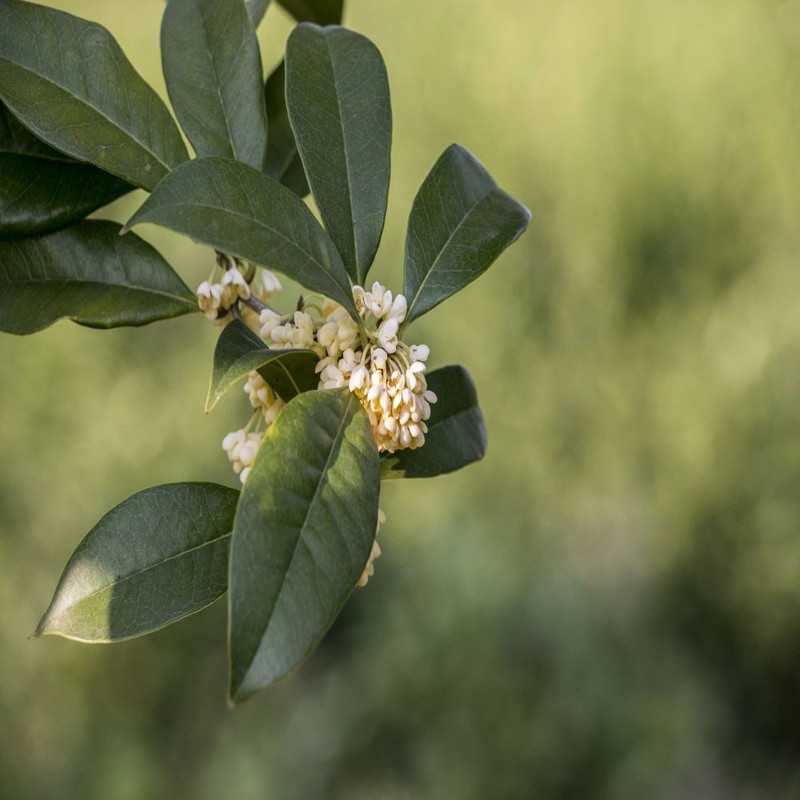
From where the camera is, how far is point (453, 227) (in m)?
0.46

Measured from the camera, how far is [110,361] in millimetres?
2197

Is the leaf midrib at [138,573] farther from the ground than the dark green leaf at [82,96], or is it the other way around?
the dark green leaf at [82,96]

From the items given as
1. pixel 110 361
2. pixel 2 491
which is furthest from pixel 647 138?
pixel 2 491

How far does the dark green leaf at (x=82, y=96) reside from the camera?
1.35ft

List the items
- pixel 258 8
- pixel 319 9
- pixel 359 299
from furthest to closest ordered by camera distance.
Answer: pixel 319 9
pixel 258 8
pixel 359 299

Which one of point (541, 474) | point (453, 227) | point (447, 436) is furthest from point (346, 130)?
point (541, 474)

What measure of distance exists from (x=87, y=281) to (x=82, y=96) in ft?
0.30

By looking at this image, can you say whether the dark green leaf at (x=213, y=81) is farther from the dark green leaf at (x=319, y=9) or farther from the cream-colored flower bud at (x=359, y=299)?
the dark green leaf at (x=319, y=9)

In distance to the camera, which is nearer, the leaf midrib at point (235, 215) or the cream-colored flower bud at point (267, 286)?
the leaf midrib at point (235, 215)

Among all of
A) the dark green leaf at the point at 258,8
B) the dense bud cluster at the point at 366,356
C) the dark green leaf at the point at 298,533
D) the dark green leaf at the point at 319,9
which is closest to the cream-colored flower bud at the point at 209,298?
the dense bud cluster at the point at 366,356

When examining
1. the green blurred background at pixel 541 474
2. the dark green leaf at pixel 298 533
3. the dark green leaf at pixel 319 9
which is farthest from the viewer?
the green blurred background at pixel 541 474

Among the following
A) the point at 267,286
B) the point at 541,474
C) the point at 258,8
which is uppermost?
the point at 258,8

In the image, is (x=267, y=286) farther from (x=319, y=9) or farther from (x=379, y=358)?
(x=319, y=9)

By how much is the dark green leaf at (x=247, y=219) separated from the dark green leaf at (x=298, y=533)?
53 millimetres
